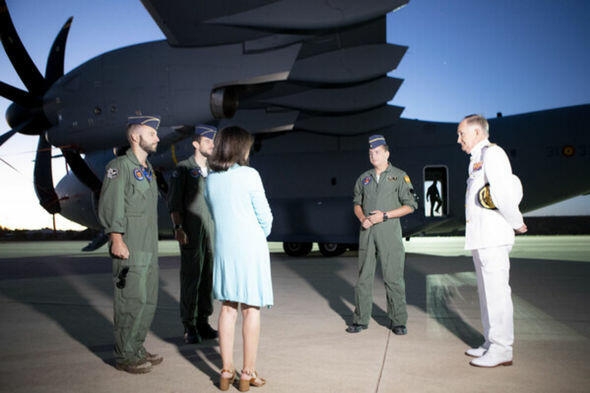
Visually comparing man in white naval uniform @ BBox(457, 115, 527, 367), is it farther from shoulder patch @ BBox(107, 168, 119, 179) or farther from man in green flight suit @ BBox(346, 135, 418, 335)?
shoulder patch @ BBox(107, 168, 119, 179)

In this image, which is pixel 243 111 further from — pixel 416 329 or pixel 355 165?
pixel 416 329

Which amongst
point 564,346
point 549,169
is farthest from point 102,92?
point 549,169

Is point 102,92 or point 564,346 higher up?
point 102,92

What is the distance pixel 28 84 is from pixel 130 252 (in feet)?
29.5

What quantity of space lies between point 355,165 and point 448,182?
98.2 inches

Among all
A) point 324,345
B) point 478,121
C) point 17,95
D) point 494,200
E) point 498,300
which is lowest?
point 324,345

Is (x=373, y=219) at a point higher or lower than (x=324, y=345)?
higher

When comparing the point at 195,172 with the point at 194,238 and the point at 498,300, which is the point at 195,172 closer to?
the point at 194,238

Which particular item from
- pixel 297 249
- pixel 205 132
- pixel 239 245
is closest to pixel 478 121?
pixel 239 245

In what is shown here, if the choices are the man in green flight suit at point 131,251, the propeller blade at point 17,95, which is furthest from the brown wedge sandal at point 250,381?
the propeller blade at point 17,95

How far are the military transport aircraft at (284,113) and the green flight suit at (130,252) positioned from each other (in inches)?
171

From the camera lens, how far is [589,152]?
1148cm

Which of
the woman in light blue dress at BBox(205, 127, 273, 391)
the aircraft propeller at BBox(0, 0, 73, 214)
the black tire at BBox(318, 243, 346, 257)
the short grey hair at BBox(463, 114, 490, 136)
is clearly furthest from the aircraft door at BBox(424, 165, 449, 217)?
the woman in light blue dress at BBox(205, 127, 273, 391)

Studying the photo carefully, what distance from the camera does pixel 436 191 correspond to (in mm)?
12680
